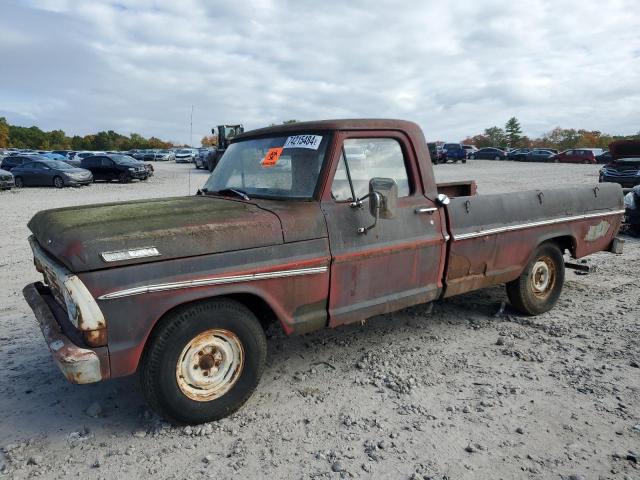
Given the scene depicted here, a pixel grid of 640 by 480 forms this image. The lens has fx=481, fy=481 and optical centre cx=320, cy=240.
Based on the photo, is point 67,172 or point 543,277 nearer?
point 543,277

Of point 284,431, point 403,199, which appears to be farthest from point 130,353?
point 403,199

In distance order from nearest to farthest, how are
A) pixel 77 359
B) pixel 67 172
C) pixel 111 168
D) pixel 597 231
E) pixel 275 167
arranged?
pixel 77 359
pixel 275 167
pixel 597 231
pixel 67 172
pixel 111 168

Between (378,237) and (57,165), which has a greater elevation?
(378,237)

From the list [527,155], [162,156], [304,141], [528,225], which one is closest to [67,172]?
[304,141]

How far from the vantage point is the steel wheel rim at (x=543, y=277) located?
16.8ft

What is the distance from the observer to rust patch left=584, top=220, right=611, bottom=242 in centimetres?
543

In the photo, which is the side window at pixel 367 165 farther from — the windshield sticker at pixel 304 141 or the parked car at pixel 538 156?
the parked car at pixel 538 156

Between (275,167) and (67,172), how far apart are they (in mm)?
21016

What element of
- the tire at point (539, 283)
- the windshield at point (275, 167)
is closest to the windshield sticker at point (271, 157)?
the windshield at point (275, 167)

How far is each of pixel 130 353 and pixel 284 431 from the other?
108cm

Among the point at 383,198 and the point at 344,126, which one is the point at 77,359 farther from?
the point at 344,126

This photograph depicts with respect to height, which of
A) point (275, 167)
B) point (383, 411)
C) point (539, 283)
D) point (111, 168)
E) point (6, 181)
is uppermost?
point (275, 167)

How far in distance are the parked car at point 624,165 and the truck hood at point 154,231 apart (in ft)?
56.2

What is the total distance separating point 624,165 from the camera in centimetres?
1741
